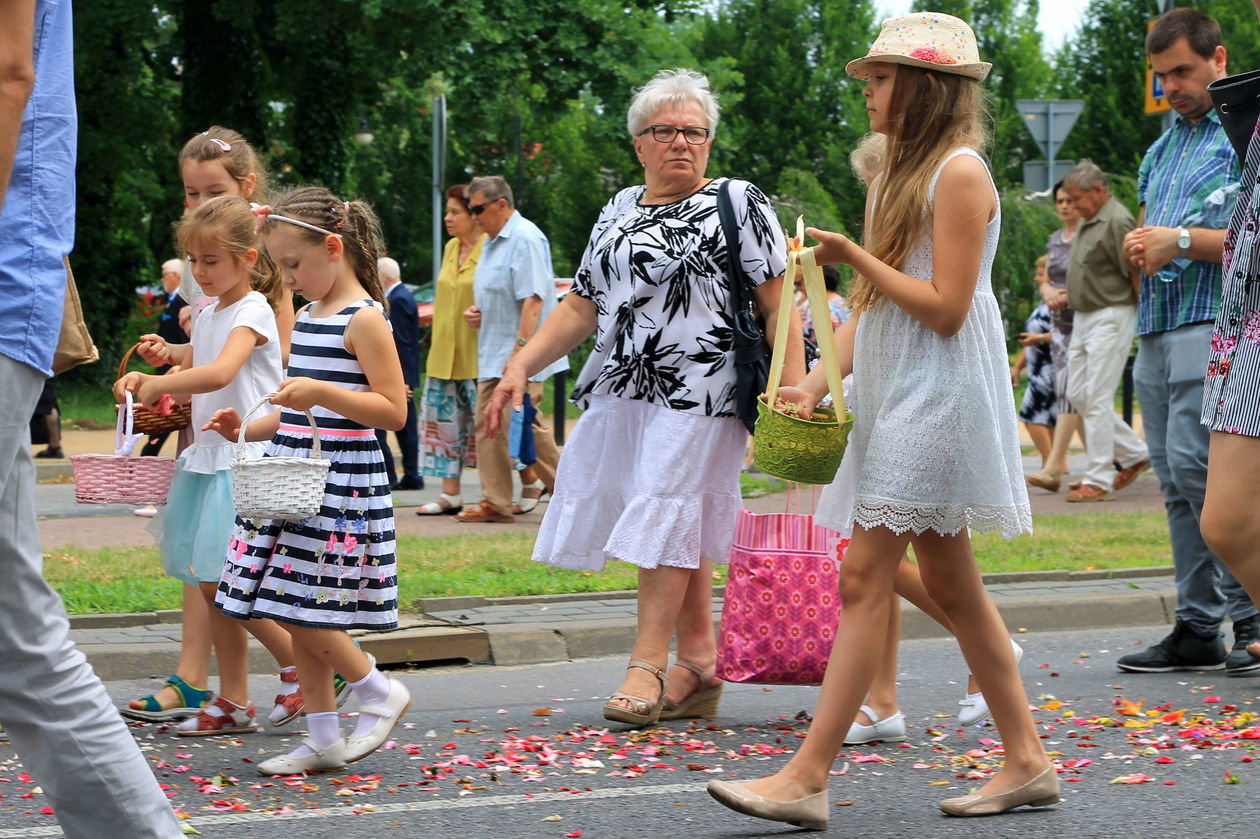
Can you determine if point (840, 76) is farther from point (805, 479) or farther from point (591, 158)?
point (805, 479)

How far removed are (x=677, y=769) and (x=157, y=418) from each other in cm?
192

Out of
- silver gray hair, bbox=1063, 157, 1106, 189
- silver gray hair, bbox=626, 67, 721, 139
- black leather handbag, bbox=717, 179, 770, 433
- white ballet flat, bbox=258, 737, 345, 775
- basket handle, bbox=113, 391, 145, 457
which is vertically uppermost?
silver gray hair, bbox=1063, 157, 1106, 189

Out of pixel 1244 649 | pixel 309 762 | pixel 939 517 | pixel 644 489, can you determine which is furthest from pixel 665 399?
pixel 1244 649

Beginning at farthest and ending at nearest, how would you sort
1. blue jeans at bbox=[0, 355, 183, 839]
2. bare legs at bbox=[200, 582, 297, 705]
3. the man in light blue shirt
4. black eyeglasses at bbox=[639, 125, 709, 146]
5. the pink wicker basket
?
the man in light blue shirt, black eyeglasses at bbox=[639, 125, 709, 146], bare legs at bbox=[200, 582, 297, 705], the pink wicker basket, blue jeans at bbox=[0, 355, 183, 839]

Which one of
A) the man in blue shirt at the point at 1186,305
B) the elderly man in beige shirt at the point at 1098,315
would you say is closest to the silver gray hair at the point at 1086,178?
the elderly man in beige shirt at the point at 1098,315

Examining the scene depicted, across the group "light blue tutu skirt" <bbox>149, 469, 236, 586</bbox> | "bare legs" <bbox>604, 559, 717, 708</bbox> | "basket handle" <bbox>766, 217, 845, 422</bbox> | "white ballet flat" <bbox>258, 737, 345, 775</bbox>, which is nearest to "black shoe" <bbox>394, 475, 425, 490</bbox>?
"bare legs" <bbox>604, 559, 717, 708</bbox>

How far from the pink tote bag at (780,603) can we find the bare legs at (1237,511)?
1493 mm

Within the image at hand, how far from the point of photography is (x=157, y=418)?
521 centimetres

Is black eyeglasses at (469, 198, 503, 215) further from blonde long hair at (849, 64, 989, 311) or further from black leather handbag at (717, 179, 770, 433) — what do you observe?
blonde long hair at (849, 64, 989, 311)

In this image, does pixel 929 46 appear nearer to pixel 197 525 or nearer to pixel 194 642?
pixel 197 525

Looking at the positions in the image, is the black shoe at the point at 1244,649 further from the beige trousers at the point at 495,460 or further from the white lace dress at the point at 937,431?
the beige trousers at the point at 495,460

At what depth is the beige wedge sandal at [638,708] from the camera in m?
5.22

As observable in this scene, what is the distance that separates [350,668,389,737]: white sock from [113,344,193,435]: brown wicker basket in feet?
3.52

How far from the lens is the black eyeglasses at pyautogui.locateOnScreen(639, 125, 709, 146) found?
546 centimetres
